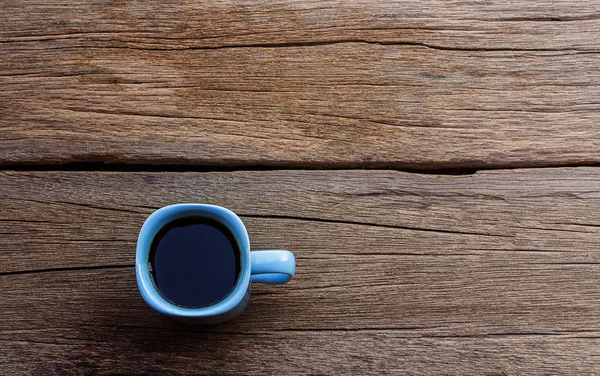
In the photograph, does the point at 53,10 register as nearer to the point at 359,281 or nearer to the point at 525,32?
the point at 359,281

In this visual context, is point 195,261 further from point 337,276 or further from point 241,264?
point 337,276

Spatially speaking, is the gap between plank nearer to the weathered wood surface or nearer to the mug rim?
the weathered wood surface

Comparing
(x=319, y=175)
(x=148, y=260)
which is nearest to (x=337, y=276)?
(x=319, y=175)

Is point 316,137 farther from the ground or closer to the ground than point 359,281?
farther from the ground

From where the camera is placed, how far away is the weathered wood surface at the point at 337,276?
0.82 m

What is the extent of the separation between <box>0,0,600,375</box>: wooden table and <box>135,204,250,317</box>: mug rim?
0.41 feet

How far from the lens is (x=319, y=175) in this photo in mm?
873

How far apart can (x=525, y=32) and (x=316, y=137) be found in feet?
1.20

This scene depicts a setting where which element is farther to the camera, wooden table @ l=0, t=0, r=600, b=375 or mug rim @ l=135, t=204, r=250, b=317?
wooden table @ l=0, t=0, r=600, b=375

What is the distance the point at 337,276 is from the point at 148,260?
27cm

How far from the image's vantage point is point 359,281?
33.2 inches

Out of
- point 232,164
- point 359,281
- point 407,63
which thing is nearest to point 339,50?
point 407,63

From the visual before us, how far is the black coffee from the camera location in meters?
0.74

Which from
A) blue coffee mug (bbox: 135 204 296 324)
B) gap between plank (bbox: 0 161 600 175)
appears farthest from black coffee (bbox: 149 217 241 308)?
gap between plank (bbox: 0 161 600 175)
